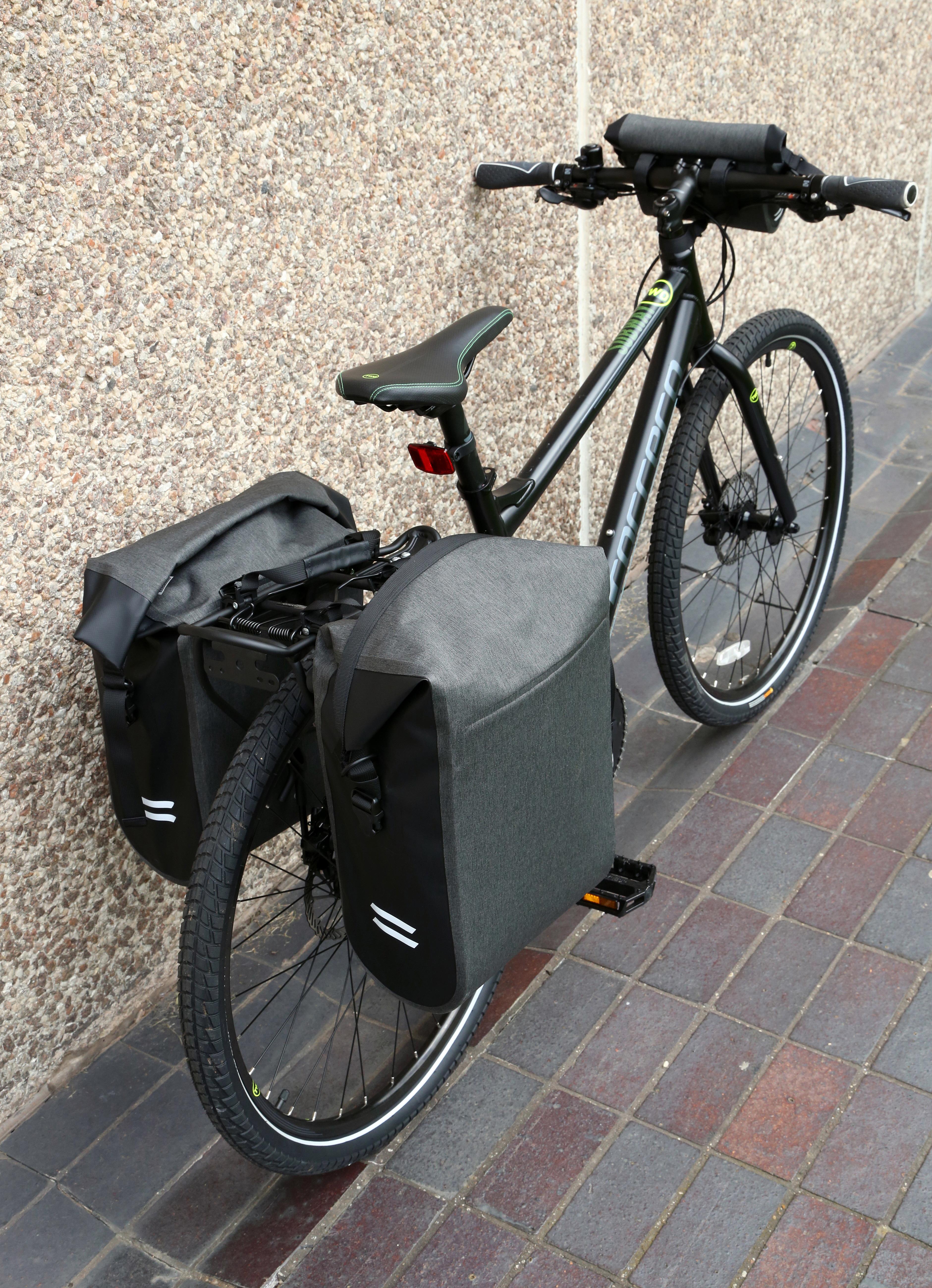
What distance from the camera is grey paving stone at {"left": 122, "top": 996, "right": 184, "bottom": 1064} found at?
236 centimetres

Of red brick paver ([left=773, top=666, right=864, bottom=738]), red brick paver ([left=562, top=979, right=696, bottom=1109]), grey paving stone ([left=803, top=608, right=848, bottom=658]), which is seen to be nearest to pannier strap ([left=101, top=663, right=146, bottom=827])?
red brick paver ([left=562, top=979, right=696, bottom=1109])

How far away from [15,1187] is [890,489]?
10.9 ft

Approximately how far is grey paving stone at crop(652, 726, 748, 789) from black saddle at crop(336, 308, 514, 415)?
4.21 ft

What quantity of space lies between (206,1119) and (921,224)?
180 inches

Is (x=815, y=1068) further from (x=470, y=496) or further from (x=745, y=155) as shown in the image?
(x=745, y=155)

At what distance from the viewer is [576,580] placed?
1832 millimetres

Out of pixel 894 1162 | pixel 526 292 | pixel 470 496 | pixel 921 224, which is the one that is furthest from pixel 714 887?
pixel 921 224

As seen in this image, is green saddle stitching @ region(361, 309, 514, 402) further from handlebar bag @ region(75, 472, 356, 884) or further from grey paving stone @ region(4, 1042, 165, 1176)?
grey paving stone @ region(4, 1042, 165, 1176)

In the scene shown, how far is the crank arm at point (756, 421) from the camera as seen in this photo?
2717mm

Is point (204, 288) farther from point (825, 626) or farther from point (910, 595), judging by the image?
point (910, 595)

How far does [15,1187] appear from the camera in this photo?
2113mm

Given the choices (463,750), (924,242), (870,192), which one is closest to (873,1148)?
(463,750)

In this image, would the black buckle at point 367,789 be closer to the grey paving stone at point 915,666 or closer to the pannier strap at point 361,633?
the pannier strap at point 361,633

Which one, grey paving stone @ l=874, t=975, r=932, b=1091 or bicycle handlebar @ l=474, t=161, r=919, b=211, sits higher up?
bicycle handlebar @ l=474, t=161, r=919, b=211
